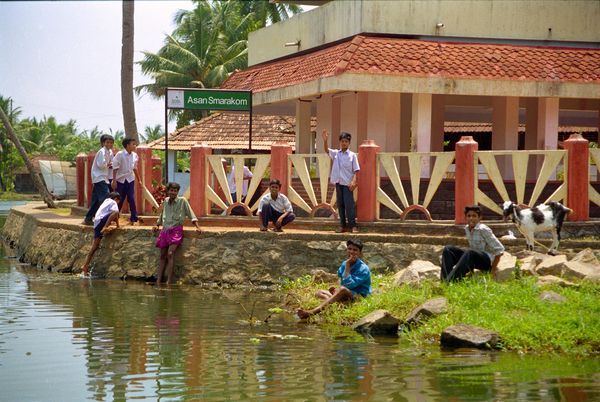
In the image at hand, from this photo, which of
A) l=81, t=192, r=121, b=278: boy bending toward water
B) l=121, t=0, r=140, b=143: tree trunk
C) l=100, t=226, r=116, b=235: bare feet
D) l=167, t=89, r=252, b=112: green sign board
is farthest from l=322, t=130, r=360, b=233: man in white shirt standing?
l=121, t=0, r=140, b=143: tree trunk

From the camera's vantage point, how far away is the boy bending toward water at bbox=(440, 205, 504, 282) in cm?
1269

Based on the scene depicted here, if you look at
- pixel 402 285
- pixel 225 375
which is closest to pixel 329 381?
pixel 225 375

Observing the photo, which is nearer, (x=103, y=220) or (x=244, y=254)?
(x=244, y=254)

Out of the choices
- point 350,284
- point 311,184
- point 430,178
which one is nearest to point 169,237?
point 311,184

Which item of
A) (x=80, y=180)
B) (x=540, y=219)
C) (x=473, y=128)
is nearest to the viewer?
(x=540, y=219)

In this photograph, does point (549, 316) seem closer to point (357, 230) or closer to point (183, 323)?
point (183, 323)

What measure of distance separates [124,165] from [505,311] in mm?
8703

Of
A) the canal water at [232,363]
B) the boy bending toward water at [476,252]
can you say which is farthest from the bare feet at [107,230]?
the boy bending toward water at [476,252]

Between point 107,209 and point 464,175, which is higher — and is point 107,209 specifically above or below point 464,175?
below

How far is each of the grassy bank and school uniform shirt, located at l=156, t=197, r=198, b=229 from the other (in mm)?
3098

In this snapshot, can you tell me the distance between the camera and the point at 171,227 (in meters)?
16.0

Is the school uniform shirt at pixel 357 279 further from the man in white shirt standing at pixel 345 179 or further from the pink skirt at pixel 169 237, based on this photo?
the pink skirt at pixel 169 237

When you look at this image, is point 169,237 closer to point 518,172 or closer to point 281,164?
point 281,164

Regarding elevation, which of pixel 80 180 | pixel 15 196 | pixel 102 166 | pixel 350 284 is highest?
pixel 102 166
